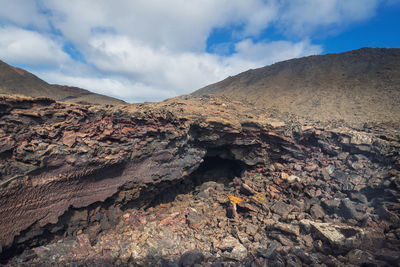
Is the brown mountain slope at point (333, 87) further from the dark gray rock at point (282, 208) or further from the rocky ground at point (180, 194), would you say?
the dark gray rock at point (282, 208)

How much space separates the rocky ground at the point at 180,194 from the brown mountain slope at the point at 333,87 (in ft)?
16.8

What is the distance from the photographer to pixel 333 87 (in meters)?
18.1

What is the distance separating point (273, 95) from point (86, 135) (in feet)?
65.1

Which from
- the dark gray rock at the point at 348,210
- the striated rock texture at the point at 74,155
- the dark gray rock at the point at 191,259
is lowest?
the dark gray rock at the point at 191,259

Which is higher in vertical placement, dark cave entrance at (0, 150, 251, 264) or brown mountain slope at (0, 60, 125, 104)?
brown mountain slope at (0, 60, 125, 104)

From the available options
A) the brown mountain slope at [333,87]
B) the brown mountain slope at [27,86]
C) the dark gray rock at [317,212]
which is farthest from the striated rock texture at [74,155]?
the brown mountain slope at [27,86]

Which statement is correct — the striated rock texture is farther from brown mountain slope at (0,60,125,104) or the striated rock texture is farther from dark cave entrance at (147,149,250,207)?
brown mountain slope at (0,60,125,104)

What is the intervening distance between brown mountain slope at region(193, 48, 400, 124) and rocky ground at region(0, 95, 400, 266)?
16.8 ft

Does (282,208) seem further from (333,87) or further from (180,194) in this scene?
(333,87)

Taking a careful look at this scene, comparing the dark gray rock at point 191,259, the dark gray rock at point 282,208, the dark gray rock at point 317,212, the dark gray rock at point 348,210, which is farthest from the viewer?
the dark gray rock at point 282,208

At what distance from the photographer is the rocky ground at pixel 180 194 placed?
380cm

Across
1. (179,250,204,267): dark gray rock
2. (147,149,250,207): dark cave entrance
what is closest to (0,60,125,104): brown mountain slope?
(147,149,250,207): dark cave entrance

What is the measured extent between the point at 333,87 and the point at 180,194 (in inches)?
777

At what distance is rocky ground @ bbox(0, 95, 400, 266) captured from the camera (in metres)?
3.80
